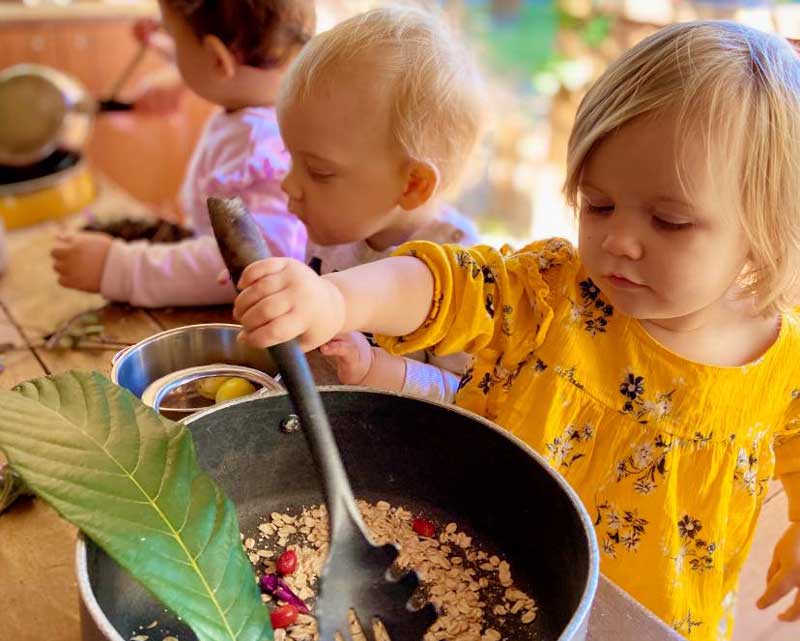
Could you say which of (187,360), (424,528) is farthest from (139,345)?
(424,528)

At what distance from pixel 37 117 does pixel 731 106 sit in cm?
118

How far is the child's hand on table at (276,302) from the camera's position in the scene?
19.8 inches

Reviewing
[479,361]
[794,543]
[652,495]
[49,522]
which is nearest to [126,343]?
[49,522]

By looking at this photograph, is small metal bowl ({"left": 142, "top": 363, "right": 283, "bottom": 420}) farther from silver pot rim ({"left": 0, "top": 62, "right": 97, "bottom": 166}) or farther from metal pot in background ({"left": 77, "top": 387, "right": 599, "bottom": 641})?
silver pot rim ({"left": 0, "top": 62, "right": 97, "bottom": 166})

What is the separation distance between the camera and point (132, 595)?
51cm

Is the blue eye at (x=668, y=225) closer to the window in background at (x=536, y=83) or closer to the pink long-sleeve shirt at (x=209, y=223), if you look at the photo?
the pink long-sleeve shirt at (x=209, y=223)

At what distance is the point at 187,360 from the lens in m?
0.75

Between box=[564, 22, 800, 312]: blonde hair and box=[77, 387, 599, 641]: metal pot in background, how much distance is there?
A: 0.25 m

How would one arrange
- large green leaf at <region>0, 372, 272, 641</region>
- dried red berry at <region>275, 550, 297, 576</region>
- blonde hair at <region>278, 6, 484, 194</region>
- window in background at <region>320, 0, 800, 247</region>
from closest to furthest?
large green leaf at <region>0, 372, 272, 641</region> < dried red berry at <region>275, 550, 297, 576</region> < blonde hair at <region>278, 6, 484, 194</region> < window in background at <region>320, 0, 800, 247</region>

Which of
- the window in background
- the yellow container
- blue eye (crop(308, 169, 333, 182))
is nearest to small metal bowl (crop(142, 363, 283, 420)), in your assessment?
blue eye (crop(308, 169, 333, 182))

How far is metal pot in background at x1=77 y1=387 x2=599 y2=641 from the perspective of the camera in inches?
20.3

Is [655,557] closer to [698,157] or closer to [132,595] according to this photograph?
[698,157]

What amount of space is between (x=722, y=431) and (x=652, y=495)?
0.09 m

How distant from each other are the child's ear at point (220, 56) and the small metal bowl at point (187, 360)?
19.0 inches
